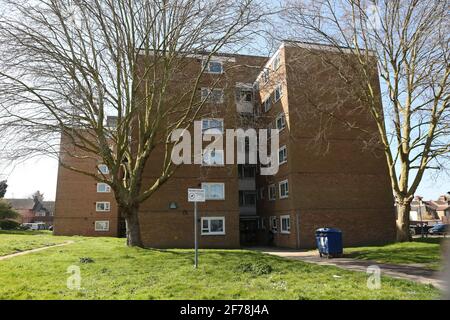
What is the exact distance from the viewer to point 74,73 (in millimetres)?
16094

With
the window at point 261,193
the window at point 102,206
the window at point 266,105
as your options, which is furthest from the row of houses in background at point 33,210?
the window at point 266,105

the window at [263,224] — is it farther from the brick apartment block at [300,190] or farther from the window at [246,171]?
the window at [246,171]

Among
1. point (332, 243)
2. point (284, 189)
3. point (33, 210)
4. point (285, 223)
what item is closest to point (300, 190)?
point (284, 189)

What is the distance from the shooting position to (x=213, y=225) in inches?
1134

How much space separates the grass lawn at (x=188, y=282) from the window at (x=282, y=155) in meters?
17.0

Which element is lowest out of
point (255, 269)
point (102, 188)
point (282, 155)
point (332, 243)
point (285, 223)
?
point (255, 269)

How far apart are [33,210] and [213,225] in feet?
264

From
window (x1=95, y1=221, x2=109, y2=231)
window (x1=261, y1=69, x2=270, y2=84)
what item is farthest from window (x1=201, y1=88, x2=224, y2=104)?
window (x1=95, y1=221, x2=109, y2=231)

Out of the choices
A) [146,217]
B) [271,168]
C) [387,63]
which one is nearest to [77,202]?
[146,217]

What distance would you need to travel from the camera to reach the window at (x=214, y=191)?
1153 inches

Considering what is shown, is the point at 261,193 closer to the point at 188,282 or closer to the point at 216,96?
the point at 216,96

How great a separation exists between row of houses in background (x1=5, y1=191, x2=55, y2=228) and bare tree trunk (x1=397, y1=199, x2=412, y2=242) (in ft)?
268

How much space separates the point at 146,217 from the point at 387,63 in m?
18.1
